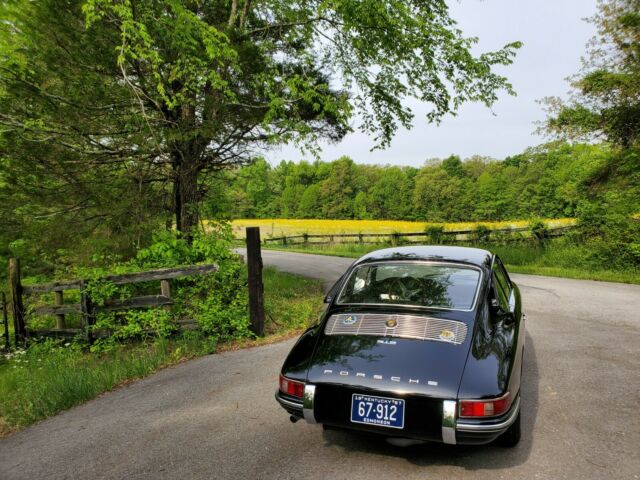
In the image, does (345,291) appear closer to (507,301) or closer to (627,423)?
(507,301)

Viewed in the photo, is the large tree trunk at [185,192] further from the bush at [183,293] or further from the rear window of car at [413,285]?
the rear window of car at [413,285]

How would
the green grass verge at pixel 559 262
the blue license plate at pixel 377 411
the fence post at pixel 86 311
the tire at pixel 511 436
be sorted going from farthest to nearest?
the green grass verge at pixel 559 262, the fence post at pixel 86 311, the tire at pixel 511 436, the blue license plate at pixel 377 411

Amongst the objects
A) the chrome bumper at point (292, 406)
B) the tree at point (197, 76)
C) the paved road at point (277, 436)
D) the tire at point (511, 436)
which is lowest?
the paved road at point (277, 436)

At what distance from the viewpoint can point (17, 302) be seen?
280 inches

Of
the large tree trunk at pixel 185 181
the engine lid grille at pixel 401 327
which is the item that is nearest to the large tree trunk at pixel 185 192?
the large tree trunk at pixel 185 181

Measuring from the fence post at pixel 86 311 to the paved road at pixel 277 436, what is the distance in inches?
74.1

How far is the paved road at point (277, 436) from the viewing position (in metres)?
3.06

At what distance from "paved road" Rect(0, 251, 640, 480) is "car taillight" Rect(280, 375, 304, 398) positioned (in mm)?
526

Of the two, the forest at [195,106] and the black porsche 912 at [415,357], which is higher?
the forest at [195,106]

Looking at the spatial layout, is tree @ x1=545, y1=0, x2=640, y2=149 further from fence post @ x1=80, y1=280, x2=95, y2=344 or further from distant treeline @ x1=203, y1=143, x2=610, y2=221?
distant treeline @ x1=203, y1=143, x2=610, y2=221

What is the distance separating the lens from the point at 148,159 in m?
8.87

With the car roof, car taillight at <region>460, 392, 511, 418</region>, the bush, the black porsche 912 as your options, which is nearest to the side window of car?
the black porsche 912

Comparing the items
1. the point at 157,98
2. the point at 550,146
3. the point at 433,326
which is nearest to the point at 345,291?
the point at 433,326

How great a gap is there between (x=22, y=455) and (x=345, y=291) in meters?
3.33
